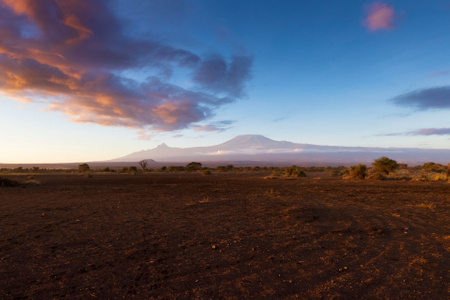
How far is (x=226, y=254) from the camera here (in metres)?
5.62

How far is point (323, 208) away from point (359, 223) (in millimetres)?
2610

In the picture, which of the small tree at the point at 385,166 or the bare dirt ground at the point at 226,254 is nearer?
the bare dirt ground at the point at 226,254

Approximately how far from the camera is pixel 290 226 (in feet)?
26.4

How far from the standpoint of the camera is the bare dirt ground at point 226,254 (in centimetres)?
413

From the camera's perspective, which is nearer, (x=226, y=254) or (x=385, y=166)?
(x=226, y=254)

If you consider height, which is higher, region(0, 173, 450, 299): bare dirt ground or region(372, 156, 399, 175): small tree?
region(372, 156, 399, 175): small tree

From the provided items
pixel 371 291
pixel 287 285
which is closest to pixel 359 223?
pixel 371 291

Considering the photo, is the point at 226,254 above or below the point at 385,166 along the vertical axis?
below

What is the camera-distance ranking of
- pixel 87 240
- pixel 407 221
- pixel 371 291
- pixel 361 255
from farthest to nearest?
pixel 407 221 → pixel 87 240 → pixel 361 255 → pixel 371 291

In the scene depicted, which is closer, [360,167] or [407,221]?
[407,221]

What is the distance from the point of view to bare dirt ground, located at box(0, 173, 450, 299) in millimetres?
4129

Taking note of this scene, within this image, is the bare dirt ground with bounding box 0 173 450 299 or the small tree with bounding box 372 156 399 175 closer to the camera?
the bare dirt ground with bounding box 0 173 450 299

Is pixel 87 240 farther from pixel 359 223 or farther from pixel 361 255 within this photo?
pixel 359 223

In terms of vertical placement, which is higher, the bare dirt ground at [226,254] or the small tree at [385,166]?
the small tree at [385,166]
